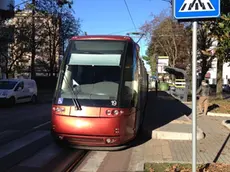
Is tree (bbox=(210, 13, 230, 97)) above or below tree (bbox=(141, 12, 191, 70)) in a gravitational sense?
below

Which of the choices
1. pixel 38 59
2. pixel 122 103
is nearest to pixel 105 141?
pixel 122 103

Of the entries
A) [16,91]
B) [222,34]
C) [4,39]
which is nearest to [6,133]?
[222,34]

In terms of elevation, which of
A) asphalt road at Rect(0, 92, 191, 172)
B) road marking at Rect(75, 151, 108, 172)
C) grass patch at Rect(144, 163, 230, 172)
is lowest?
road marking at Rect(75, 151, 108, 172)

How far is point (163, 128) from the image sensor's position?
1102 centimetres

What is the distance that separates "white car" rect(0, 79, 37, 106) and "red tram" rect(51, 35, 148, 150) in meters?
14.0

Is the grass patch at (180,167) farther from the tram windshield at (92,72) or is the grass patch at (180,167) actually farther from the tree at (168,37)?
Result: the tree at (168,37)

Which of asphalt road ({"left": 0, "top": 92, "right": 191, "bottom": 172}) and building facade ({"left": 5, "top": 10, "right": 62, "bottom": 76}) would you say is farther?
building facade ({"left": 5, "top": 10, "right": 62, "bottom": 76})

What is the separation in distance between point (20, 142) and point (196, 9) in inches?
251

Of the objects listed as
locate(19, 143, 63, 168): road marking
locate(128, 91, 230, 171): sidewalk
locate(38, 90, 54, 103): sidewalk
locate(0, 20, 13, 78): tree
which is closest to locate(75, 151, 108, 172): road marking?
locate(128, 91, 230, 171): sidewalk

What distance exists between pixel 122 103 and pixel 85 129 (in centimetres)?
106

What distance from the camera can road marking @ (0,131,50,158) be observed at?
→ 27.6 feet

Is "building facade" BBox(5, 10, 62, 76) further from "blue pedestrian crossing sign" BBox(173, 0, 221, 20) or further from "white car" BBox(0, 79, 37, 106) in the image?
"blue pedestrian crossing sign" BBox(173, 0, 221, 20)

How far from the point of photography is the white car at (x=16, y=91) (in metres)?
22.0

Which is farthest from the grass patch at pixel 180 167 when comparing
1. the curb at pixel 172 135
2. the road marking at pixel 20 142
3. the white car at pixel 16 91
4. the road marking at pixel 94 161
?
the white car at pixel 16 91
